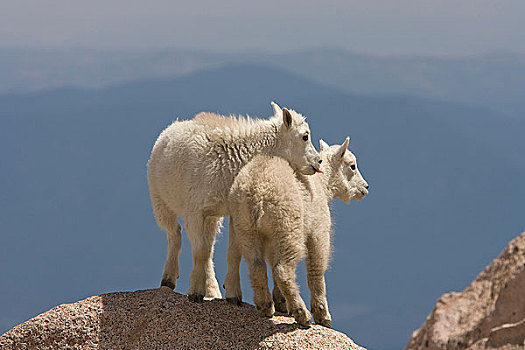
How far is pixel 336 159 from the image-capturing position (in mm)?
11625

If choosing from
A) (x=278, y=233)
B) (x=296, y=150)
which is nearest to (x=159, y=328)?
(x=278, y=233)

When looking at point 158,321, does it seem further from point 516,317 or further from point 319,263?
point 516,317

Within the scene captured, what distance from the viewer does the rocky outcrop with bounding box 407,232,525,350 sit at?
14.5ft

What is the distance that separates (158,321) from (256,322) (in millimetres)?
1396

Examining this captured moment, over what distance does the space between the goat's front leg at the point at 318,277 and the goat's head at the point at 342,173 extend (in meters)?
1.63

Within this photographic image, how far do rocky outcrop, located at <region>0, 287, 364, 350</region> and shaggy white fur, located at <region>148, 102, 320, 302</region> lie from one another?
45 cm

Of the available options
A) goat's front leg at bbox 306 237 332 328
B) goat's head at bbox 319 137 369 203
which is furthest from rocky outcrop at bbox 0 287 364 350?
goat's head at bbox 319 137 369 203

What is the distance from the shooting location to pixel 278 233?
30.9 feet

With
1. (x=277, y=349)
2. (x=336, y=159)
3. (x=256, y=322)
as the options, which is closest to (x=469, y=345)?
(x=277, y=349)

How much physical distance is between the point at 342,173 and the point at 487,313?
7.27 meters

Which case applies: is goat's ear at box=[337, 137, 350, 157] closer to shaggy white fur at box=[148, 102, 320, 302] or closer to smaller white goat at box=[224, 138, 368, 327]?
shaggy white fur at box=[148, 102, 320, 302]

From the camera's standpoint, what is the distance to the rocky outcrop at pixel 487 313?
443 cm

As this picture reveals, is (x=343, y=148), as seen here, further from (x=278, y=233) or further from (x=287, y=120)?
(x=278, y=233)

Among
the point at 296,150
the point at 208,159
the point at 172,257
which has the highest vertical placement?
the point at 296,150
